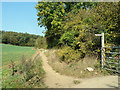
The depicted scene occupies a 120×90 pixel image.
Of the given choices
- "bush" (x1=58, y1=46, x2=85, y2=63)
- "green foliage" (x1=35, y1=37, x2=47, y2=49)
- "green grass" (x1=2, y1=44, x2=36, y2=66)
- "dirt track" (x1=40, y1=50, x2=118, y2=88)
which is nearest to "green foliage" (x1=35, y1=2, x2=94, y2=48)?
"bush" (x1=58, y1=46, x2=85, y2=63)

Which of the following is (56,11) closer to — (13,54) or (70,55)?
(70,55)

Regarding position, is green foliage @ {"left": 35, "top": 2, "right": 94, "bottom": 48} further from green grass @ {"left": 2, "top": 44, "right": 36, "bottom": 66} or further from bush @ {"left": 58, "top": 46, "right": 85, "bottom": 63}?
green grass @ {"left": 2, "top": 44, "right": 36, "bottom": 66}

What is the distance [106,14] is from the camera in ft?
23.7

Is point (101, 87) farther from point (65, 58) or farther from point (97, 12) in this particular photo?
point (97, 12)

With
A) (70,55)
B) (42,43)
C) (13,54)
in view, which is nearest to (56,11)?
(70,55)

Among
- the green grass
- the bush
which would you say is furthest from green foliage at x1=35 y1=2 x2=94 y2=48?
the green grass

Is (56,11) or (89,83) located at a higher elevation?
(56,11)

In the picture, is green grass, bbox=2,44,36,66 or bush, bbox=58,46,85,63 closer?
bush, bbox=58,46,85,63

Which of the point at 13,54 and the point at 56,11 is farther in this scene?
the point at 13,54

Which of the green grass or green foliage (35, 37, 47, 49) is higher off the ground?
green foliage (35, 37, 47, 49)

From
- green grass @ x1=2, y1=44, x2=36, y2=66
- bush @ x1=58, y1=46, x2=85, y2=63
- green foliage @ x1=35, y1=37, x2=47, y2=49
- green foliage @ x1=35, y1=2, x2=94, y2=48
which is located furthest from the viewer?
green foliage @ x1=35, y1=37, x2=47, y2=49

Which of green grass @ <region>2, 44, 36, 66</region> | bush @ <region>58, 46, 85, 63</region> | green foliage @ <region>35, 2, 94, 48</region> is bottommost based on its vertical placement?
green grass @ <region>2, 44, 36, 66</region>

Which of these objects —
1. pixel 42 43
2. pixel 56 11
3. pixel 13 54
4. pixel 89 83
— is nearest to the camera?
pixel 89 83

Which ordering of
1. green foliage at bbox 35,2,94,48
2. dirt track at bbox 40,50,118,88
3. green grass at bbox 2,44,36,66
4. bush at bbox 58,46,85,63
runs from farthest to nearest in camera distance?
1. green foliage at bbox 35,2,94,48
2. green grass at bbox 2,44,36,66
3. bush at bbox 58,46,85,63
4. dirt track at bbox 40,50,118,88
